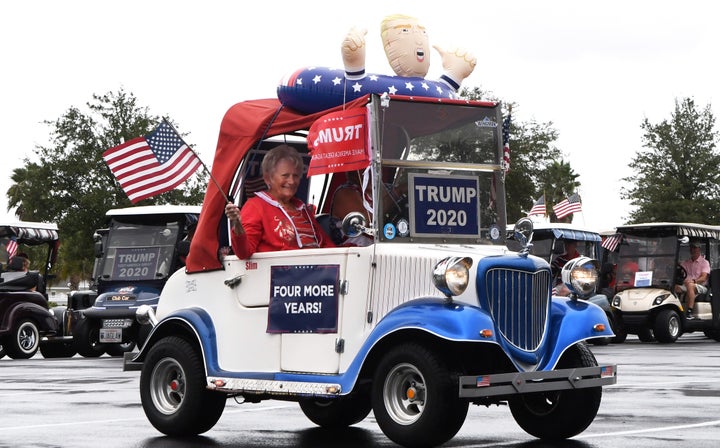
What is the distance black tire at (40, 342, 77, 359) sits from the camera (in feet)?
79.8

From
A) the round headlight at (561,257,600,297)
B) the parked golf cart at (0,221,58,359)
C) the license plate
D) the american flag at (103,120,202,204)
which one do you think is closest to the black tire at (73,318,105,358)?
the license plate

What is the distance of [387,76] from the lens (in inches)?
363

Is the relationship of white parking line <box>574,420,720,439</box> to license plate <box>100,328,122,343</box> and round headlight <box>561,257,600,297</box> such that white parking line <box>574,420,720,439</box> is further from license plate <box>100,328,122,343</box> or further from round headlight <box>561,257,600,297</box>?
license plate <box>100,328,122,343</box>

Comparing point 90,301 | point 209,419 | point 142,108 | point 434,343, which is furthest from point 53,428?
point 142,108

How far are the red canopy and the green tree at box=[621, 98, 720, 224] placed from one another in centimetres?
5119

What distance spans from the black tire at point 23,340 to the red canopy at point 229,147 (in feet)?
46.1

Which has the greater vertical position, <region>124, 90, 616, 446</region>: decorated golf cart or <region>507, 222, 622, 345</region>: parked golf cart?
<region>507, 222, 622, 345</region>: parked golf cart

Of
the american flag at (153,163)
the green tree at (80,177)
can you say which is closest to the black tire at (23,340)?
the american flag at (153,163)

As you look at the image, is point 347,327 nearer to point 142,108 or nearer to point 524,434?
point 524,434

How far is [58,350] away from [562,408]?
17.5 meters

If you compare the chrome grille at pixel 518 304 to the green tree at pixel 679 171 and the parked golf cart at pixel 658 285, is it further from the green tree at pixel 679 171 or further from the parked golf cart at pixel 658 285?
the green tree at pixel 679 171

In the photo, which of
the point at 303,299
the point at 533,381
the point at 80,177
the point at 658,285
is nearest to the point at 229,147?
the point at 303,299

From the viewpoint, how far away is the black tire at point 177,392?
30.3 feet

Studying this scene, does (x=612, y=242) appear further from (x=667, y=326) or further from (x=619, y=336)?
(x=667, y=326)
